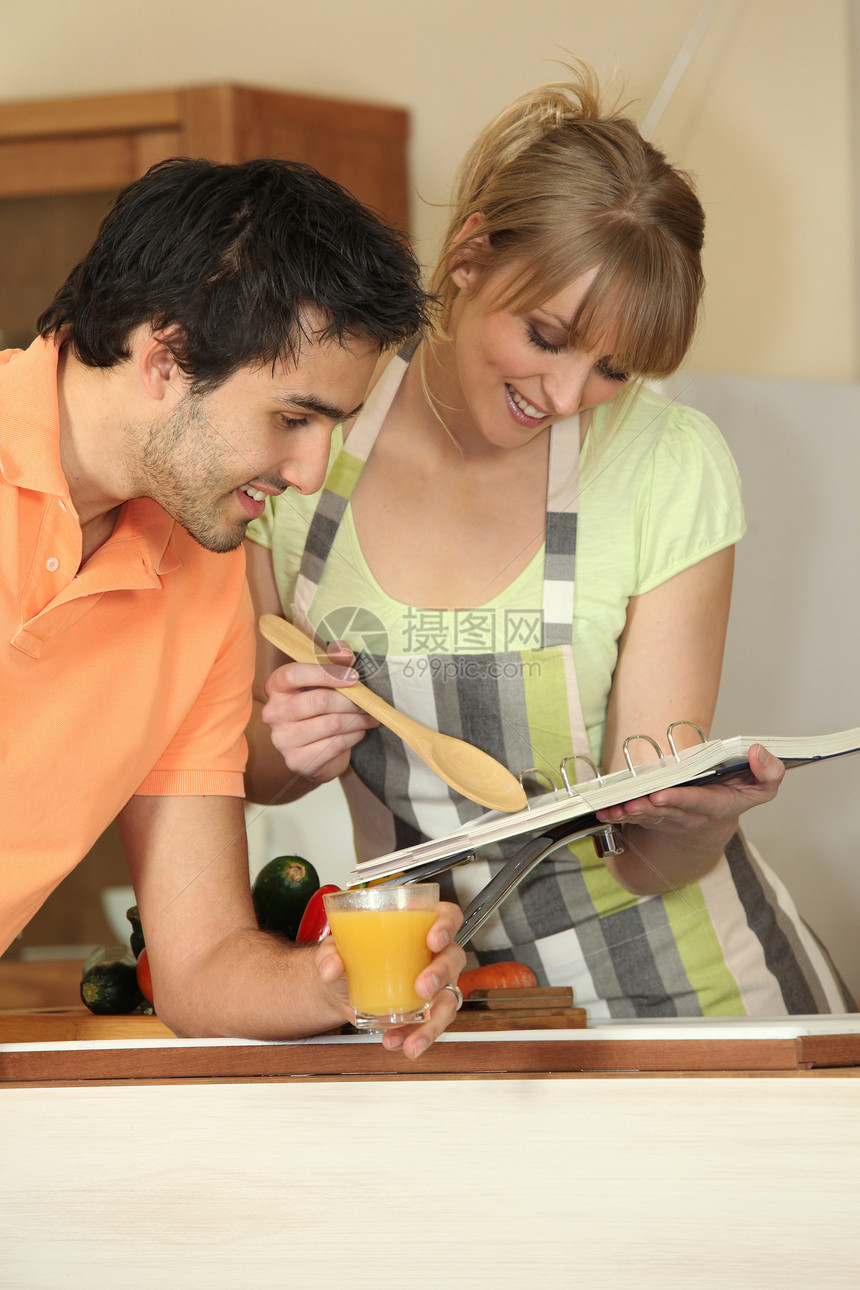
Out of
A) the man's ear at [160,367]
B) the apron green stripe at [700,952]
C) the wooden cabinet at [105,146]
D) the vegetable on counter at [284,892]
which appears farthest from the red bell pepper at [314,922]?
the wooden cabinet at [105,146]

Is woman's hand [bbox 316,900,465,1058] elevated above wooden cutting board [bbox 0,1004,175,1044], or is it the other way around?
woman's hand [bbox 316,900,465,1058]

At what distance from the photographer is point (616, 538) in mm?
711

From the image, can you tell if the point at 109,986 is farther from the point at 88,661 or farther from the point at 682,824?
the point at 682,824

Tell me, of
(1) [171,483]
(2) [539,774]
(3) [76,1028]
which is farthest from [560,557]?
(3) [76,1028]

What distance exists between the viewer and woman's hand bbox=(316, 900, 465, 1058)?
57cm

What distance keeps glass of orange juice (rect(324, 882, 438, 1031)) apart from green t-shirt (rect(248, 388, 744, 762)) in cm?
19

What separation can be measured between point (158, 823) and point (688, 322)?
505 mm

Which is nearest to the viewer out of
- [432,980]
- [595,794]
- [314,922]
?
[432,980]

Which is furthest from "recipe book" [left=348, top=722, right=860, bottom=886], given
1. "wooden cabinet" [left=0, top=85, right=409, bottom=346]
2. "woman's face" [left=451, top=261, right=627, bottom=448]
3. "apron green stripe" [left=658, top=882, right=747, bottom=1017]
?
"wooden cabinet" [left=0, top=85, right=409, bottom=346]

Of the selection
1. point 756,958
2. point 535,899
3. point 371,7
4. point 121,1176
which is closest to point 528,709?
point 535,899

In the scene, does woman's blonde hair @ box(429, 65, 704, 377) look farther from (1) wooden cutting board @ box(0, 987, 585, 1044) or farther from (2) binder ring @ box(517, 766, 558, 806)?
(1) wooden cutting board @ box(0, 987, 585, 1044)

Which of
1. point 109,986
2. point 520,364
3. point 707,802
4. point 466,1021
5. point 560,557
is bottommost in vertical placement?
point 109,986

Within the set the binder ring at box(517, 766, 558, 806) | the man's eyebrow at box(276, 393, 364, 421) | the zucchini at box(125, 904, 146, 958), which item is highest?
the man's eyebrow at box(276, 393, 364, 421)

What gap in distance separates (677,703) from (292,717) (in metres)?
0.26
